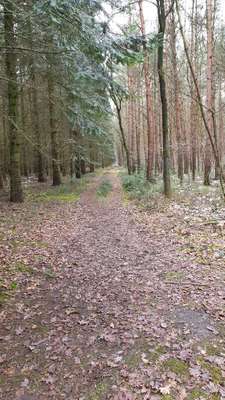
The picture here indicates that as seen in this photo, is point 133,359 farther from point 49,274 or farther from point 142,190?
point 142,190

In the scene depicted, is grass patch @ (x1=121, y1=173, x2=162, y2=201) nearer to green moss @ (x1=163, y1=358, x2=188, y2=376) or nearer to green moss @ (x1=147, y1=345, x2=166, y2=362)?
green moss @ (x1=147, y1=345, x2=166, y2=362)

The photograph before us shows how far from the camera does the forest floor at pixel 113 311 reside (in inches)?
128

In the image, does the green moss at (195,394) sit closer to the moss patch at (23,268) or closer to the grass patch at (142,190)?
the moss patch at (23,268)

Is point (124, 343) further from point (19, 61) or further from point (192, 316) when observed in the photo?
point (19, 61)

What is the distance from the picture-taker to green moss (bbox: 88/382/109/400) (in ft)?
10.0

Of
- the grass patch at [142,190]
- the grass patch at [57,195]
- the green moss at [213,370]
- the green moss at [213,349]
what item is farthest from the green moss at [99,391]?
the grass patch at [57,195]

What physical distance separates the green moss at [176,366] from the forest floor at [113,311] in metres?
0.01

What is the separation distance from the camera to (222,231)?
306 inches

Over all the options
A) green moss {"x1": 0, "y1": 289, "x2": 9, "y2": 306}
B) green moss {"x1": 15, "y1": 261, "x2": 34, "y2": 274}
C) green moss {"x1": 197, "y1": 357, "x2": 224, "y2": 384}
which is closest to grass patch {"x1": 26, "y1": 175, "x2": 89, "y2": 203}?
green moss {"x1": 15, "y1": 261, "x2": 34, "y2": 274}

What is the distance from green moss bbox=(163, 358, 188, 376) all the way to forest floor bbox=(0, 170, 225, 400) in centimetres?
1

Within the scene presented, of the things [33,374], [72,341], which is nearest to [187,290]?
[72,341]

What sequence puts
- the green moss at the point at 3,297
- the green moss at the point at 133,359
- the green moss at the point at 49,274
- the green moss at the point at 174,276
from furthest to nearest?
1. the green moss at the point at 49,274
2. the green moss at the point at 174,276
3. the green moss at the point at 3,297
4. the green moss at the point at 133,359

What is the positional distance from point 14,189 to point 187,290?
8410 mm

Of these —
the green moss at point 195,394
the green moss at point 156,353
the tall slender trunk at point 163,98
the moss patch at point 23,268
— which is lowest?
the green moss at point 195,394
